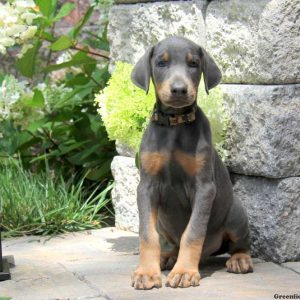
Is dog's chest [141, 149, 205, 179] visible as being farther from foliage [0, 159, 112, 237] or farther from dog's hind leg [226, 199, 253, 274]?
foliage [0, 159, 112, 237]

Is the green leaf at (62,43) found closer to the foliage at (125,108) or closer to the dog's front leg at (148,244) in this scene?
the foliage at (125,108)

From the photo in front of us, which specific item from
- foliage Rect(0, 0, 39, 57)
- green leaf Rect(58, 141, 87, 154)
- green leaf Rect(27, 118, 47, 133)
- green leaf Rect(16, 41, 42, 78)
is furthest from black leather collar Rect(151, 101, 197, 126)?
green leaf Rect(27, 118, 47, 133)

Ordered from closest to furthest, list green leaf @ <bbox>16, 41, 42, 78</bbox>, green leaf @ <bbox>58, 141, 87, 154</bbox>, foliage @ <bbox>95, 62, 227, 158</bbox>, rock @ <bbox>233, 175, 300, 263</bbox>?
rock @ <bbox>233, 175, 300, 263</bbox> → foliage @ <bbox>95, 62, 227, 158</bbox> → green leaf @ <bbox>16, 41, 42, 78</bbox> → green leaf @ <bbox>58, 141, 87, 154</bbox>

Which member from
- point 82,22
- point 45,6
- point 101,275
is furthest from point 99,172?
point 101,275

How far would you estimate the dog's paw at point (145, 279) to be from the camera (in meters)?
3.79

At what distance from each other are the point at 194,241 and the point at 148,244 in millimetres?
229

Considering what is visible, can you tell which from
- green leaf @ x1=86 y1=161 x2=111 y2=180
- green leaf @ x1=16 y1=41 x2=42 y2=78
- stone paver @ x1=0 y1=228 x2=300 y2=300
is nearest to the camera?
stone paver @ x1=0 y1=228 x2=300 y2=300

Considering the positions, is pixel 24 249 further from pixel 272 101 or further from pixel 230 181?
pixel 272 101

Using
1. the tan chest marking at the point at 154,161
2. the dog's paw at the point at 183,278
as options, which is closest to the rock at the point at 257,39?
the tan chest marking at the point at 154,161

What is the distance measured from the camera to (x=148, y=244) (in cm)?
397

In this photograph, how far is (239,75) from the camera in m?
4.47

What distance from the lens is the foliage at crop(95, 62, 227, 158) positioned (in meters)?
4.56

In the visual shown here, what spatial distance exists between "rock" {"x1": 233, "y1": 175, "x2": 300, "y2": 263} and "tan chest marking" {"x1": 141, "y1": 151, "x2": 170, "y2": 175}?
65 centimetres

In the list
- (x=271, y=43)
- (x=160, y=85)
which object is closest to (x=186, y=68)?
(x=160, y=85)
